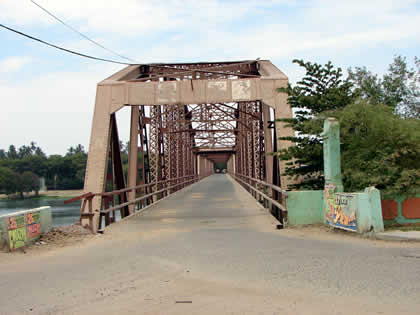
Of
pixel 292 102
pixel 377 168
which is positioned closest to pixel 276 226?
pixel 377 168

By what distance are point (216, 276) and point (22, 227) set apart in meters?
4.54

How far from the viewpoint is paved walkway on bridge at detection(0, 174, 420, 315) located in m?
4.72

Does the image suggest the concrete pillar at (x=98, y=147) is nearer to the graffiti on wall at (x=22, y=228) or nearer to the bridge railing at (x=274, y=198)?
the graffiti on wall at (x=22, y=228)

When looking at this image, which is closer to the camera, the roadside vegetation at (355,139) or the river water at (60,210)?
the roadside vegetation at (355,139)

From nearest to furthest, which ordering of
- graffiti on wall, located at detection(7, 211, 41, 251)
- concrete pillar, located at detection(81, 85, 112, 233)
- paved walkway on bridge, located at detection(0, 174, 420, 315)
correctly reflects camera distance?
1. paved walkway on bridge, located at detection(0, 174, 420, 315)
2. graffiti on wall, located at detection(7, 211, 41, 251)
3. concrete pillar, located at detection(81, 85, 112, 233)

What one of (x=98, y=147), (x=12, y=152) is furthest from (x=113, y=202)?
(x=12, y=152)

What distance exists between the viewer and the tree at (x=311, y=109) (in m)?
12.3

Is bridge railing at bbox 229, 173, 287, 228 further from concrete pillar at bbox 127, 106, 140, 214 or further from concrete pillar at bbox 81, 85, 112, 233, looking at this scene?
concrete pillar at bbox 81, 85, 112, 233

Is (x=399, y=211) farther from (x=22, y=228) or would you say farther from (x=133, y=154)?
(x=133, y=154)

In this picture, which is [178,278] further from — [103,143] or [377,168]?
[103,143]

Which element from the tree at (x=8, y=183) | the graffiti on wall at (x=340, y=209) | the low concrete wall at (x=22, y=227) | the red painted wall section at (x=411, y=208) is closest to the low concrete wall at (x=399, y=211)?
the red painted wall section at (x=411, y=208)

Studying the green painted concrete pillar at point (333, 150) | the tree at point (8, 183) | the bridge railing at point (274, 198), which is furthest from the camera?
the tree at point (8, 183)

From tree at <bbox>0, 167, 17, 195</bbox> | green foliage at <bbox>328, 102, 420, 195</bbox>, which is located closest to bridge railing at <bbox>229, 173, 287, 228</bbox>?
green foliage at <bbox>328, 102, 420, 195</bbox>

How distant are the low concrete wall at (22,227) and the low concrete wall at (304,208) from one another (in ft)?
18.5
